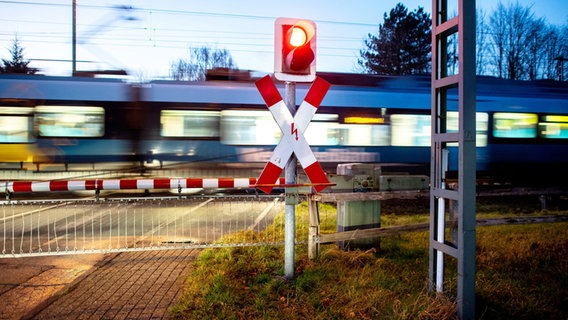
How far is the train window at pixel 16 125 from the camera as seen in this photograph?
12281 millimetres

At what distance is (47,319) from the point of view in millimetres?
3467

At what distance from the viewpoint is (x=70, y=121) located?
1255cm

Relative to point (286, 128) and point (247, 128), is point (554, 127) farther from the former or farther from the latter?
point (286, 128)

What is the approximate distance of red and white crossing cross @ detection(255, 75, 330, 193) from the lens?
154 inches

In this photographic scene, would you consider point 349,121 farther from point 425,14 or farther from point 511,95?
point 425,14

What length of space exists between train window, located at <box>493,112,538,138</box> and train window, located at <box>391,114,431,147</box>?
2685 millimetres

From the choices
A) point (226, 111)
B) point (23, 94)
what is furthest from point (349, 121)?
point (23, 94)

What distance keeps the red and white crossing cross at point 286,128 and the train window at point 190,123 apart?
9.31m

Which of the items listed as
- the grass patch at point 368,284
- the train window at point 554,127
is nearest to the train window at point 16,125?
the grass patch at point 368,284

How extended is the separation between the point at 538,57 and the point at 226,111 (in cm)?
3507

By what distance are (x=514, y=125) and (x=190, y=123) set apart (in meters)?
11.6

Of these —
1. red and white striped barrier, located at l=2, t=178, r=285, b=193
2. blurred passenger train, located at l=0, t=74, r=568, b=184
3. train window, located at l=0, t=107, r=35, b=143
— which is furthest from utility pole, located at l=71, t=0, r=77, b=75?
red and white striped barrier, located at l=2, t=178, r=285, b=193

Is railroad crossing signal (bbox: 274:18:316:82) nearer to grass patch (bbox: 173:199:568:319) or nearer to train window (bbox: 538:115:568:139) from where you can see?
grass patch (bbox: 173:199:568:319)

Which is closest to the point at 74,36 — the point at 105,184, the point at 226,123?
the point at 226,123
